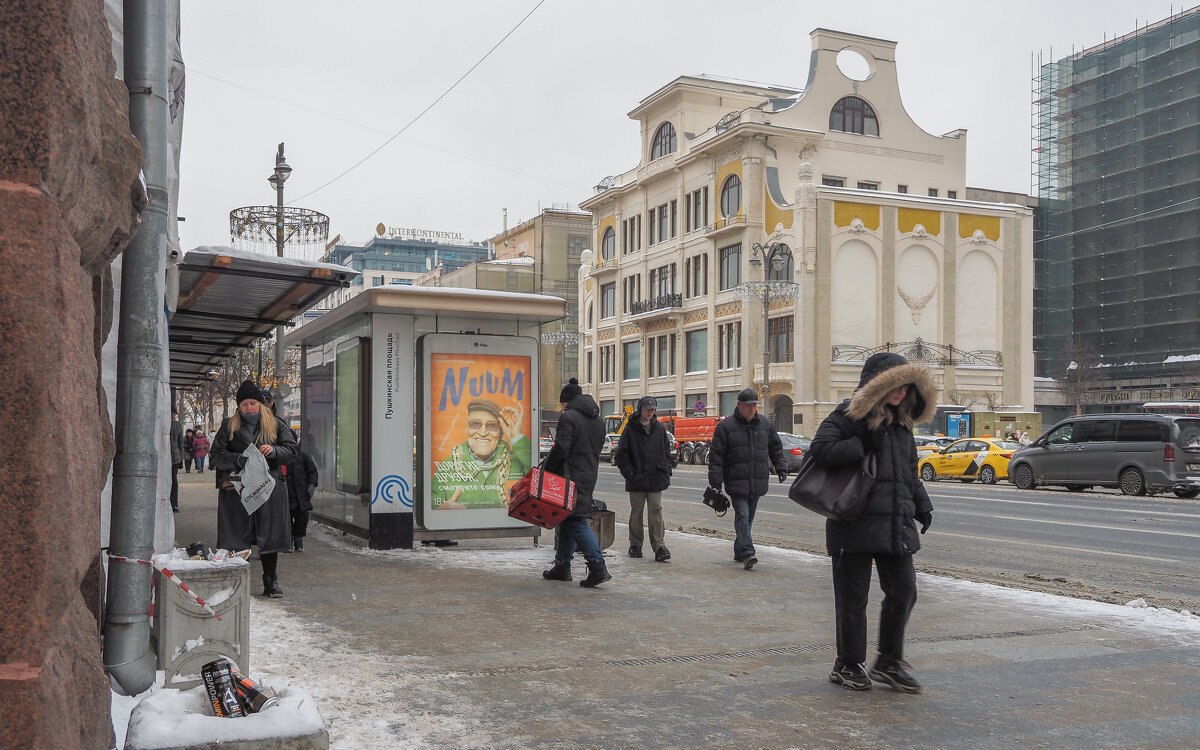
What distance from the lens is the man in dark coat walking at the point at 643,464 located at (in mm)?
12078

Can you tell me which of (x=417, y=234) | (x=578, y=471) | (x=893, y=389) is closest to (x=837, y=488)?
(x=893, y=389)

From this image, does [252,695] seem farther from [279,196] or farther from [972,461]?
[972,461]

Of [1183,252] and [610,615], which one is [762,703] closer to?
[610,615]

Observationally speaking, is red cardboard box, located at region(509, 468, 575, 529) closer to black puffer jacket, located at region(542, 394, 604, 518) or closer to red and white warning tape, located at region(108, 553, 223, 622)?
A: black puffer jacket, located at region(542, 394, 604, 518)

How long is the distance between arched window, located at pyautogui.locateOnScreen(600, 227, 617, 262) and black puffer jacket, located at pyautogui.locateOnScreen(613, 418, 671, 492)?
185ft

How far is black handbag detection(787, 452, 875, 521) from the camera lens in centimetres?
601

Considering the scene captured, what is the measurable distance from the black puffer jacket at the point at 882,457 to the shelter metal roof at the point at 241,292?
17.4 ft

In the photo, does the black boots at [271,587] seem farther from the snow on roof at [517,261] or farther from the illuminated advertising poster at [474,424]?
the snow on roof at [517,261]

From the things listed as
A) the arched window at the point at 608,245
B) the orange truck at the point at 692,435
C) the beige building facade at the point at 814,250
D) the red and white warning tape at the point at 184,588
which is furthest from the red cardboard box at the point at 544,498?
the arched window at the point at 608,245

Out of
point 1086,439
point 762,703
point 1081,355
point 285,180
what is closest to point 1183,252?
point 1081,355

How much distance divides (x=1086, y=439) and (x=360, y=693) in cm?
2426

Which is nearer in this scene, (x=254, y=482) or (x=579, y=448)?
(x=254, y=482)

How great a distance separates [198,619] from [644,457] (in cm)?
717

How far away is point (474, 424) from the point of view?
1262cm
